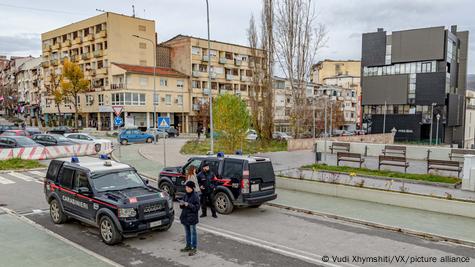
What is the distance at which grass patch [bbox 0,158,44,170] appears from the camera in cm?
1980

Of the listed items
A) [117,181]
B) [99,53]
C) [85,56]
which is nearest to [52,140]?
[117,181]

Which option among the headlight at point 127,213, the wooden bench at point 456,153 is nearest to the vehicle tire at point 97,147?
the headlight at point 127,213

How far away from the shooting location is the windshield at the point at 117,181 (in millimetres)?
8977

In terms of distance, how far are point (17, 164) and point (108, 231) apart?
15153 millimetres

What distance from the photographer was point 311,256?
7754 mm

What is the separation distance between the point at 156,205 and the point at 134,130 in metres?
30.2

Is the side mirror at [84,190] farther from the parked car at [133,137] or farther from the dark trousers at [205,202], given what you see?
the parked car at [133,137]

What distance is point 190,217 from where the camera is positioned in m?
7.80

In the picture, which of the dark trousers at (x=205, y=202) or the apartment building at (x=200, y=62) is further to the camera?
the apartment building at (x=200, y=62)

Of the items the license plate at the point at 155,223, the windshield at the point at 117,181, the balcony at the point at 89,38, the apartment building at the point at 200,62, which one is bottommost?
the license plate at the point at 155,223

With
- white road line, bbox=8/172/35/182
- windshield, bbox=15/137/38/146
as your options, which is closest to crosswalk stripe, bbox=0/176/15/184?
white road line, bbox=8/172/35/182

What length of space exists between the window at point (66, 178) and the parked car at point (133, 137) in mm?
26538

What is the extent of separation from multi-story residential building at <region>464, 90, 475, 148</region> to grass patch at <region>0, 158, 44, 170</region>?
83.6 m

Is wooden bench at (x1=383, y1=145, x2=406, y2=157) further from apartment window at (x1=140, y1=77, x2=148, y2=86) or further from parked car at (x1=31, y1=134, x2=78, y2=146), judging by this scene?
apartment window at (x1=140, y1=77, x2=148, y2=86)
